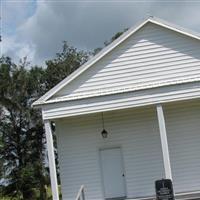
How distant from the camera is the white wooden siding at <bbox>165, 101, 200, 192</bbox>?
19.9m

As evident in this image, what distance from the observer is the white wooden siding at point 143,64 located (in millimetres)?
19828

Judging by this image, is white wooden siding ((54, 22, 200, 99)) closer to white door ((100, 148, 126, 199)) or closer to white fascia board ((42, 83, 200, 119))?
white fascia board ((42, 83, 200, 119))

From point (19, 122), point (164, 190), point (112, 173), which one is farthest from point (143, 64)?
point (19, 122)

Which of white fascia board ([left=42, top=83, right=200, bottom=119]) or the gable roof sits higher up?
the gable roof

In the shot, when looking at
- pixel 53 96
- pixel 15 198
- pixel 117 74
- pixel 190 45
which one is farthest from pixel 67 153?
pixel 15 198

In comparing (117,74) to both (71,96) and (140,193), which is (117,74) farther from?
(140,193)

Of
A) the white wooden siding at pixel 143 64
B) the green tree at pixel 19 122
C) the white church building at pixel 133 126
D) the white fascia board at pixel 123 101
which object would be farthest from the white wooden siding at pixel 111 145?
the green tree at pixel 19 122

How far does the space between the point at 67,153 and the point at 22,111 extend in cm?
2392

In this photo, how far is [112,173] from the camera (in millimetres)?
A: 20359

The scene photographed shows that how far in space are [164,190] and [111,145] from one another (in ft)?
13.1

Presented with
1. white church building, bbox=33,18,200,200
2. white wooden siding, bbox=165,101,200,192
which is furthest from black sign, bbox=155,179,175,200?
white wooden siding, bbox=165,101,200,192

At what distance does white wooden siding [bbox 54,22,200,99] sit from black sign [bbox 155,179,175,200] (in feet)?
13.5

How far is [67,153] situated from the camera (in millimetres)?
20453

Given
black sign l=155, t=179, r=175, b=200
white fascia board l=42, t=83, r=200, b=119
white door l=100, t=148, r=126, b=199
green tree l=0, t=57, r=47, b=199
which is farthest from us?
green tree l=0, t=57, r=47, b=199
